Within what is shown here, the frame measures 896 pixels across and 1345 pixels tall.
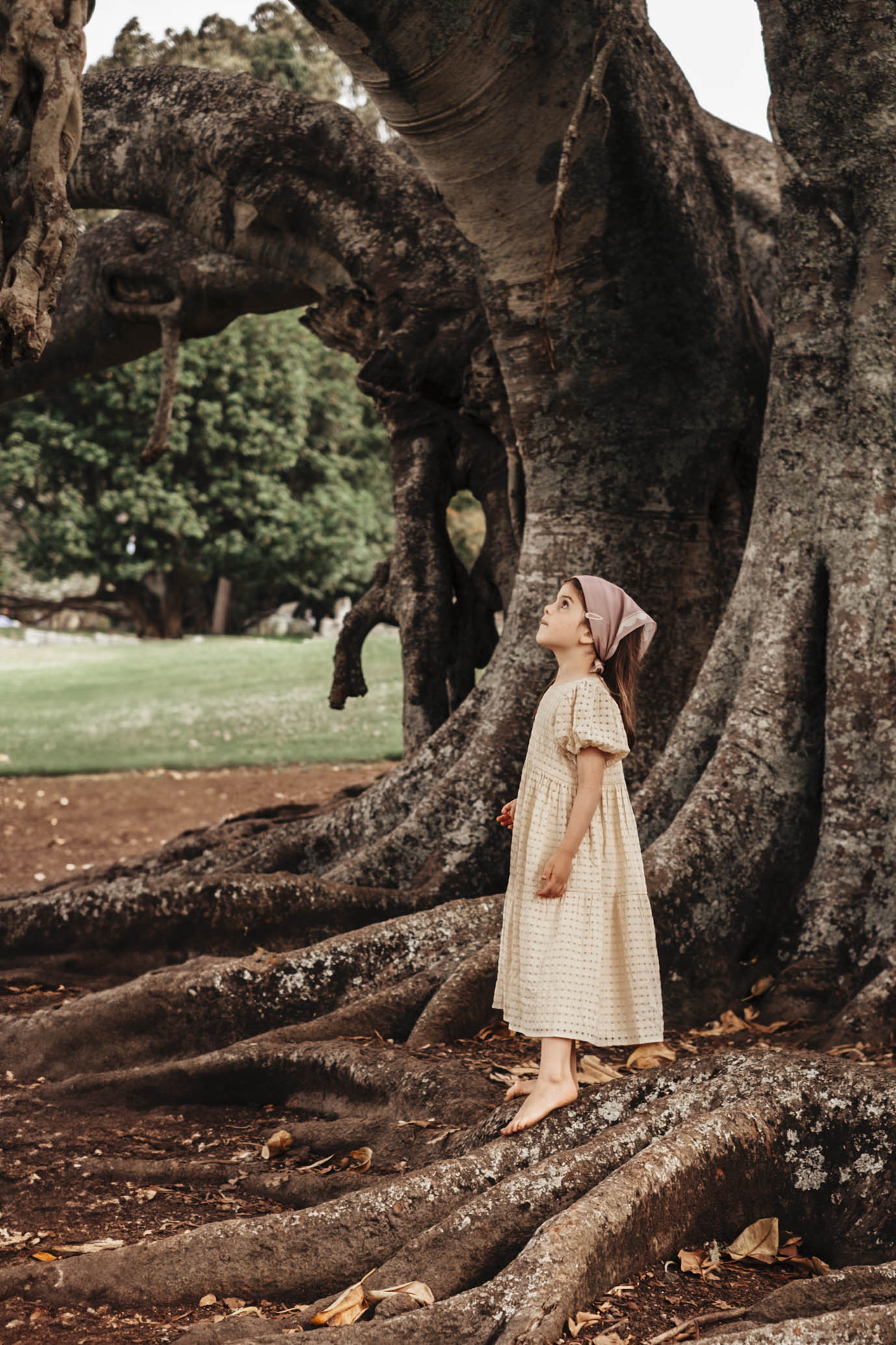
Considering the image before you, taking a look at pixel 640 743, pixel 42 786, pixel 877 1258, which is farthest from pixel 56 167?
pixel 42 786

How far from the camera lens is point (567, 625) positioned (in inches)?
130

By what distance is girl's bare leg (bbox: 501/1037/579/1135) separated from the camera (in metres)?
3.17

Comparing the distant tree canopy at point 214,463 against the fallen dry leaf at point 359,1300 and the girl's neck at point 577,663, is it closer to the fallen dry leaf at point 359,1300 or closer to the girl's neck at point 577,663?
the girl's neck at point 577,663

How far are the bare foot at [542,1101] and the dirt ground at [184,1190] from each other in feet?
0.49

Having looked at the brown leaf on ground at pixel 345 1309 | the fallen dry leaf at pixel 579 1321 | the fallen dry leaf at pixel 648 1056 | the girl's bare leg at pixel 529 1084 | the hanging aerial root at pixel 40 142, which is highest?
the hanging aerial root at pixel 40 142

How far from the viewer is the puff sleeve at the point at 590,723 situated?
321 cm

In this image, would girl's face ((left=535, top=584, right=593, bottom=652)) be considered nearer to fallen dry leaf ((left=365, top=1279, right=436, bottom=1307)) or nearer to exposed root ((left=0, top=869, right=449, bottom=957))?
fallen dry leaf ((left=365, top=1279, right=436, bottom=1307))

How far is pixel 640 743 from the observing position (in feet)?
18.9

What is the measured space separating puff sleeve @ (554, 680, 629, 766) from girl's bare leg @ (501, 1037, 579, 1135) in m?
0.76

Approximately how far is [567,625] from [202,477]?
25079 millimetres

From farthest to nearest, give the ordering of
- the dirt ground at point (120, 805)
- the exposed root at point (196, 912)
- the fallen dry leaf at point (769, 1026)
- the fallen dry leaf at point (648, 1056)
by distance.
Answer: the dirt ground at point (120, 805), the exposed root at point (196, 912), the fallen dry leaf at point (769, 1026), the fallen dry leaf at point (648, 1056)

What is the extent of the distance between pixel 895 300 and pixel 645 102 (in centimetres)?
136

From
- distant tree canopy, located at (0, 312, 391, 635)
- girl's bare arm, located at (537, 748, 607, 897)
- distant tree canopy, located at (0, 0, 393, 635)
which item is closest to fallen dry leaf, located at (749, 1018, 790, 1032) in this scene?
girl's bare arm, located at (537, 748, 607, 897)

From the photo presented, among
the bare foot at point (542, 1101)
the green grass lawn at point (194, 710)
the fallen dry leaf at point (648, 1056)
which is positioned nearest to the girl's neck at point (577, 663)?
the bare foot at point (542, 1101)
